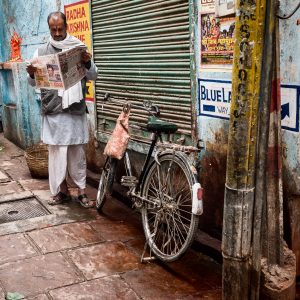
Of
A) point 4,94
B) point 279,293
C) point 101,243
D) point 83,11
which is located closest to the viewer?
point 279,293

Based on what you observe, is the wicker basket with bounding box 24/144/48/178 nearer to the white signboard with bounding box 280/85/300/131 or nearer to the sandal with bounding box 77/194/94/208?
the sandal with bounding box 77/194/94/208

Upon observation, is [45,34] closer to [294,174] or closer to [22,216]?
[22,216]

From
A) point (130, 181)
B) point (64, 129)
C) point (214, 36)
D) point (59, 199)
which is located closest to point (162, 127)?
point (130, 181)

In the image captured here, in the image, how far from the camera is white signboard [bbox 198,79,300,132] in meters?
3.42

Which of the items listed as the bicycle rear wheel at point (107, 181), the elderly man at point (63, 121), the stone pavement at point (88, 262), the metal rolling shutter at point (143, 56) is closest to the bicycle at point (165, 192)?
the stone pavement at point (88, 262)

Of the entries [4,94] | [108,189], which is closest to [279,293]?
[108,189]

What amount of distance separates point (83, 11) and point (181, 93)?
8.73ft

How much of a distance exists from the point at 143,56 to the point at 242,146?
2.71 meters

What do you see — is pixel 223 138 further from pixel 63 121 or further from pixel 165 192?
pixel 63 121

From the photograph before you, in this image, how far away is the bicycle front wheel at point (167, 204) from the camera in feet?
13.6

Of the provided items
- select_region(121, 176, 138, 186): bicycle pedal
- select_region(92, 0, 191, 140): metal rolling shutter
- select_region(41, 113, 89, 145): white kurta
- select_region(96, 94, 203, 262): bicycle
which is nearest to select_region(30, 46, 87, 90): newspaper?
select_region(41, 113, 89, 145): white kurta

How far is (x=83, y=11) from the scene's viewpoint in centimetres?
661

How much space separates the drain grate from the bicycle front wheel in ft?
5.51

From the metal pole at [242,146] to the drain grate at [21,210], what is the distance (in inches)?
122
